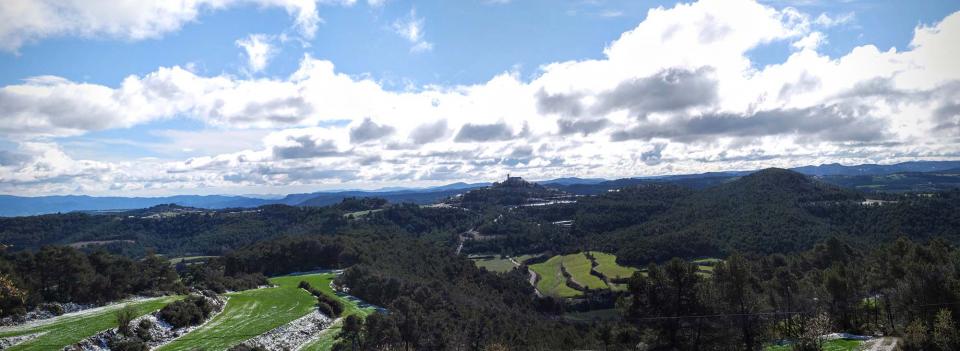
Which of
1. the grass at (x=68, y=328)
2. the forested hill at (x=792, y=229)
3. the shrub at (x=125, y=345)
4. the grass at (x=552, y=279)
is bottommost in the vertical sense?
the grass at (x=552, y=279)

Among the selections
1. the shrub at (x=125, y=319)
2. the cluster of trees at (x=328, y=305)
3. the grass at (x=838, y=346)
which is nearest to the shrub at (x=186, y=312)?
the shrub at (x=125, y=319)

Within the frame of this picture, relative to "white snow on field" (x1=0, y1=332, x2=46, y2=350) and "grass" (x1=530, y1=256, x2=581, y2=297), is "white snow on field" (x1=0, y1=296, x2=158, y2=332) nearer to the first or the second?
"white snow on field" (x1=0, y1=332, x2=46, y2=350)

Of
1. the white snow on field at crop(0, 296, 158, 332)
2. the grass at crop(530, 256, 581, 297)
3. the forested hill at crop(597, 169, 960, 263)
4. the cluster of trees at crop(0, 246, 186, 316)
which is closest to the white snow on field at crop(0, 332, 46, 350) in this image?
the white snow on field at crop(0, 296, 158, 332)

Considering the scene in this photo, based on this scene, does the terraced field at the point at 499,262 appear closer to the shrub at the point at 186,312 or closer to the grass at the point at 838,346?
the grass at the point at 838,346

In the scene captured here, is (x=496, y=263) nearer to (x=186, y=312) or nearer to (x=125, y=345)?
(x=186, y=312)

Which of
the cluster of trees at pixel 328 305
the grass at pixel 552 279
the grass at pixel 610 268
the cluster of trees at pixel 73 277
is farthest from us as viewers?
the grass at pixel 610 268
